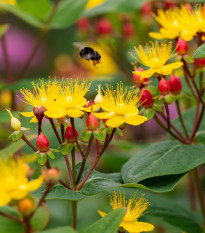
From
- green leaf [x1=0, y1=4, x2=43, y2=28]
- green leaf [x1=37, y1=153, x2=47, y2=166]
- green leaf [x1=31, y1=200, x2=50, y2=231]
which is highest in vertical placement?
green leaf [x1=0, y1=4, x2=43, y2=28]

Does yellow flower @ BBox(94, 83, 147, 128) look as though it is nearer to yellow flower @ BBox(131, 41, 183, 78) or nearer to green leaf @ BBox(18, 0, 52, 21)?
yellow flower @ BBox(131, 41, 183, 78)

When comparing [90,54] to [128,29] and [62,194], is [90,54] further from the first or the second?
[128,29]

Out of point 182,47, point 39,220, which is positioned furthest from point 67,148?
point 182,47

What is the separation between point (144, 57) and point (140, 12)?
770 millimetres

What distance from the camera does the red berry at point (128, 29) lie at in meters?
1.77

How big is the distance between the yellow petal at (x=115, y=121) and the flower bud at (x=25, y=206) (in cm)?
23

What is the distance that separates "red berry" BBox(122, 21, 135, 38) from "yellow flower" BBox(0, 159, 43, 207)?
111 cm

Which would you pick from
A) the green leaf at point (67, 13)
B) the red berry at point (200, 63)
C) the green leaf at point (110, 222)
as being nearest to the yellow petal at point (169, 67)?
the red berry at point (200, 63)

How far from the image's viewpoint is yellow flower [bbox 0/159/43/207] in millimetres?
698

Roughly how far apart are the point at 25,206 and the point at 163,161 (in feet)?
1.24

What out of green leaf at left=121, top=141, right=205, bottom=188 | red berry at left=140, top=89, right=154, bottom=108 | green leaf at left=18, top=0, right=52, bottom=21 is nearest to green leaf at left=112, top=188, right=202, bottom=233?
green leaf at left=121, top=141, right=205, bottom=188

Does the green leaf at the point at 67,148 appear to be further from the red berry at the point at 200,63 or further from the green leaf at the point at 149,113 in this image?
the red berry at the point at 200,63

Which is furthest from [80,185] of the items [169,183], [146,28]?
[146,28]

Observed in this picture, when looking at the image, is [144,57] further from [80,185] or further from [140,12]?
[140,12]
